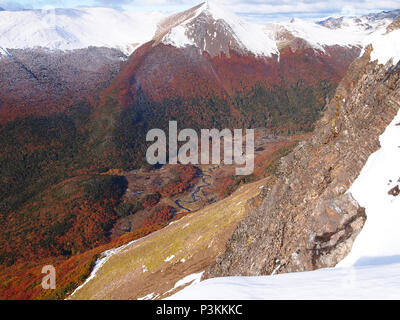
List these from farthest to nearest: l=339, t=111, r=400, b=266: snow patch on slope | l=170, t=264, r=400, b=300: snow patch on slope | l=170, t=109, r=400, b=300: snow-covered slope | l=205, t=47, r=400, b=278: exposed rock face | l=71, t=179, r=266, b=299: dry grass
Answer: l=71, t=179, r=266, b=299: dry grass, l=205, t=47, r=400, b=278: exposed rock face, l=339, t=111, r=400, b=266: snow patch on slope, l=170, t=109, r=400, b=300: snow-covered slope, l=170, t=264, r=400, b=300: snow patch on slope

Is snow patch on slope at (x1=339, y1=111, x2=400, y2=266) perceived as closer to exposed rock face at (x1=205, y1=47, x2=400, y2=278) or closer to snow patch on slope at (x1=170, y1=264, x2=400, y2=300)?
exposed rock face at (x1=205, y1=47, x2=400, y2=278)

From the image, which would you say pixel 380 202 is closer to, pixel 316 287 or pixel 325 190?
pixel 325 190

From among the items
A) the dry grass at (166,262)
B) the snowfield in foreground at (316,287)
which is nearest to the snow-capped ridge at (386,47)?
the snowfield in foreground at (316,287)

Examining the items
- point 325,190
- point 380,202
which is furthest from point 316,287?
point 325,190

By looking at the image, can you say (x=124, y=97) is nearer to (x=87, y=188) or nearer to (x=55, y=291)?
(x=87, y=188)

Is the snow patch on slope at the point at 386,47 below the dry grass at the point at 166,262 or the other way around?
the other way around

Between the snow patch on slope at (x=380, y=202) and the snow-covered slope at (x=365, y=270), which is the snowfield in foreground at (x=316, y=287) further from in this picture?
the snow patch on slope at (x=380, y=202)

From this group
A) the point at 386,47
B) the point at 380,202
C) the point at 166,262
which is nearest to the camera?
the point at 380,202

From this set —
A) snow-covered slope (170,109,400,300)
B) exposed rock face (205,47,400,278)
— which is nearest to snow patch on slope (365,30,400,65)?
exposed rock face (205,47,400,278)
